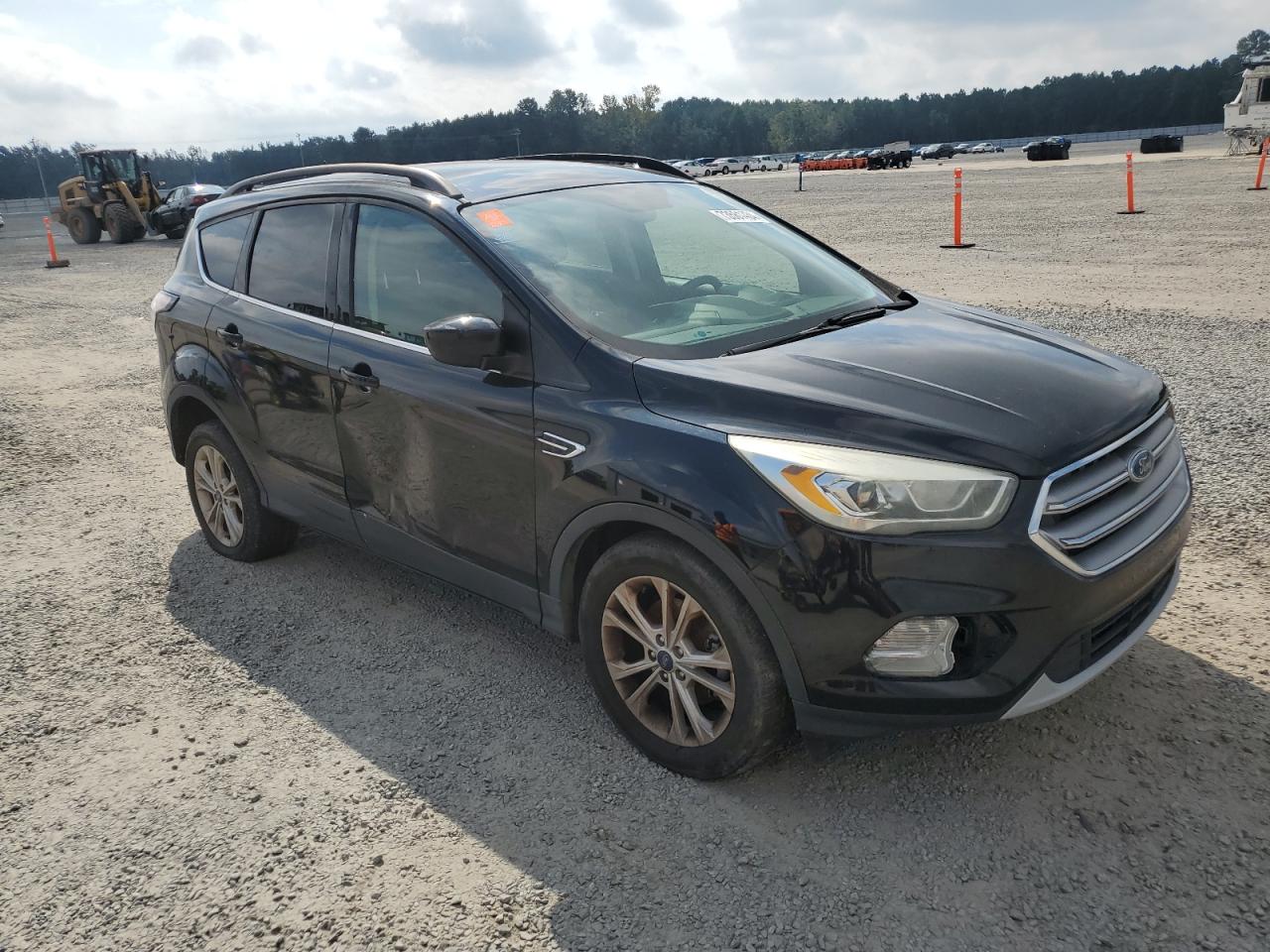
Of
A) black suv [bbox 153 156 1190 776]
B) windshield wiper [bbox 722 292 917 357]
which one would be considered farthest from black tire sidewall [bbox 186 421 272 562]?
windshield wiper [bbox 722 292 917 357]

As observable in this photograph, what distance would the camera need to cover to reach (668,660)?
121 inches

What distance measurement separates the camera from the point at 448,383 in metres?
3.54

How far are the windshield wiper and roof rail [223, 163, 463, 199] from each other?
130cm

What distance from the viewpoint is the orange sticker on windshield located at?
142 inches

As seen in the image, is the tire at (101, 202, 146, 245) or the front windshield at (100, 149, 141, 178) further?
the front windshield at (100, 149, 141, 178)

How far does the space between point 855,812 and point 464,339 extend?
6.21ft

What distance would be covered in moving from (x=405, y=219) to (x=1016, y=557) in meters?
2.55

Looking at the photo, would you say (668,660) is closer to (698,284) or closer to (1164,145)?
(698,284)

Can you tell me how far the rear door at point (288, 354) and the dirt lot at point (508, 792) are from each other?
1.95 feet

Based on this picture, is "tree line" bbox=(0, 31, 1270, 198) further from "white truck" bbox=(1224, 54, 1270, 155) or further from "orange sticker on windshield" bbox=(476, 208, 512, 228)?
"orange sticker on windshield" bbox=(476, 208, 512, 228)

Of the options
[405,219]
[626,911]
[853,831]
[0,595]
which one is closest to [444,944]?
[626,911]

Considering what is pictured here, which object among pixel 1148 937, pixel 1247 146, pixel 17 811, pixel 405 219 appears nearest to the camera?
pixel 1148 937

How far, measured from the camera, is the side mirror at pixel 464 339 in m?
3.20

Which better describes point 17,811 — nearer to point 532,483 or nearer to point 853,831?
point 532,483
